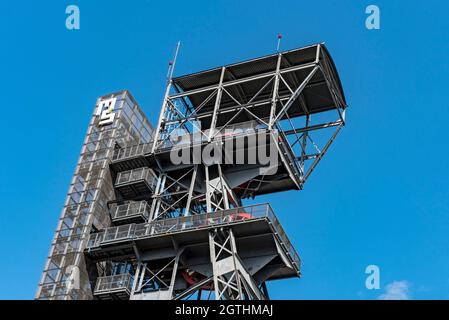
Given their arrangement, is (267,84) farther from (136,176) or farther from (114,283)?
(114,283)

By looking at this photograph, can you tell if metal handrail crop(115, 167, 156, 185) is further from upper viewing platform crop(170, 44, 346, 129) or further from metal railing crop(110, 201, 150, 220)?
upper viewing platform crop(170, 44, 346, 129)

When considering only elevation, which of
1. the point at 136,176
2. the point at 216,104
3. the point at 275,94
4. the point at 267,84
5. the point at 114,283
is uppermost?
the point at 267,84

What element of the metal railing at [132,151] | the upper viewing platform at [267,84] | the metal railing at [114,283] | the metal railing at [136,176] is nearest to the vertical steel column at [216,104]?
the upper viewing platform at [267,84]

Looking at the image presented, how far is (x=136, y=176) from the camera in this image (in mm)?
55938

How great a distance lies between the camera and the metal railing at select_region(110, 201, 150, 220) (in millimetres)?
53469

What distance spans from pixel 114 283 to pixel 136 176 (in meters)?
9.82

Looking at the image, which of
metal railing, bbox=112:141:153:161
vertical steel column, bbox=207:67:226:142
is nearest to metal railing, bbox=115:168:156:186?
metal railing, bbox=112:141:153:161

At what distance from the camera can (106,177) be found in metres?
57.2

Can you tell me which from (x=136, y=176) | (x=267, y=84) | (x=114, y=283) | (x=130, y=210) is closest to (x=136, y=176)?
(x=136, y=176)

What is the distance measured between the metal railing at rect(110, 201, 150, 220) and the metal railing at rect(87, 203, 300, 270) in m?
2.16

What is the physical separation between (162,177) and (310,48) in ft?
53.4

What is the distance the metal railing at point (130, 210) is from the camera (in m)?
53.5
